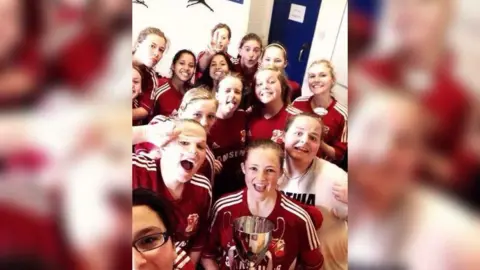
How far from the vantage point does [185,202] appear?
0.96 m

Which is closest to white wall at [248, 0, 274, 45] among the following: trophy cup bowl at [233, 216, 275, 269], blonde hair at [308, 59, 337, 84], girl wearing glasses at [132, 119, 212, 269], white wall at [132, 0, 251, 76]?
white wall at [132, 0, 251, 76]

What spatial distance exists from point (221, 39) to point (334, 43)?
0.74ft

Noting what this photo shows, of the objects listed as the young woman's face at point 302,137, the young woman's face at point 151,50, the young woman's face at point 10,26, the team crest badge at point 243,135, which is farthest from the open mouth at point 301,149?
the young woman's face at point 10,26

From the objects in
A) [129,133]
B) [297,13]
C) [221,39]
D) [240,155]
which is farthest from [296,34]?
[129,133]

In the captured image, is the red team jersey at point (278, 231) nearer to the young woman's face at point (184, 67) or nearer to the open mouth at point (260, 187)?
the open mouth at point (260, 187)

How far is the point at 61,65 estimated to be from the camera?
0.90m

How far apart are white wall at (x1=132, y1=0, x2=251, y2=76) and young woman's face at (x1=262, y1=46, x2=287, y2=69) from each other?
0.06 m

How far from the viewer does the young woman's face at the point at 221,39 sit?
96 cm

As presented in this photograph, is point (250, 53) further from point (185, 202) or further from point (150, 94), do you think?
point (185, 202)

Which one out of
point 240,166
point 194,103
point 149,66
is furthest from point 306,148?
point 149,66

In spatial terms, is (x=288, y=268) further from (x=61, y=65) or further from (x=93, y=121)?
(x=61, y=65)

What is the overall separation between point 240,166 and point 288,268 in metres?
0.23

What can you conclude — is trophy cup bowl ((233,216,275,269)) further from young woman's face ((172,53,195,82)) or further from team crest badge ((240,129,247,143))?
young woman's face ((172,53,195,82))

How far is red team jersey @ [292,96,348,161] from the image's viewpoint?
0.99m
